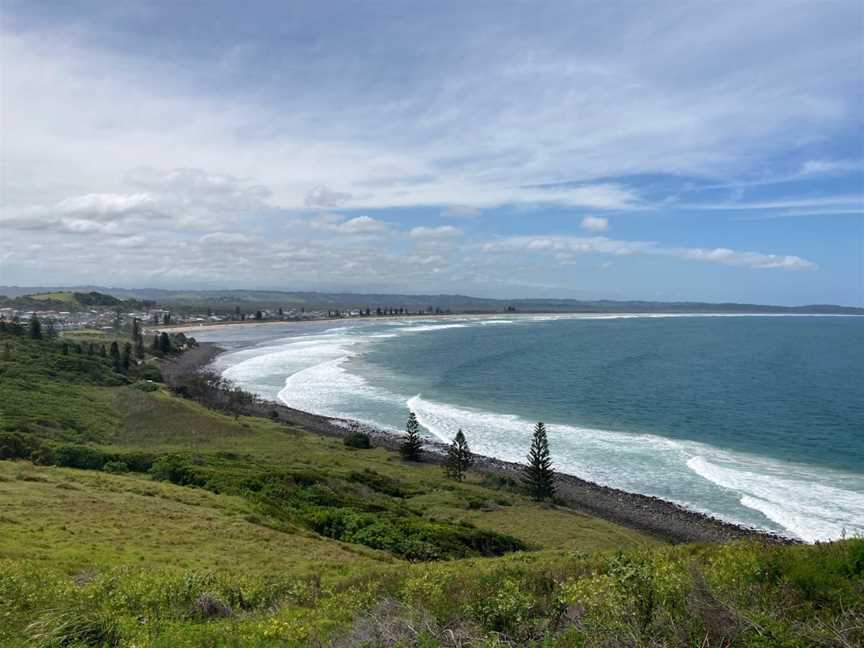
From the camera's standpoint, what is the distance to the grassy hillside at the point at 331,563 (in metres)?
9.30

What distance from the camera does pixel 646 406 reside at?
67500mm

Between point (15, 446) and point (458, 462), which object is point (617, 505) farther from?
point (15, 446)

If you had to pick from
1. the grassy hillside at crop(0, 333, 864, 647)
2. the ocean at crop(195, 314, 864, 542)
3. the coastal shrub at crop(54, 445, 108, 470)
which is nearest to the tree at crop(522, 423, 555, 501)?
the grassy hillside at crop(0, 333, 864, 647)

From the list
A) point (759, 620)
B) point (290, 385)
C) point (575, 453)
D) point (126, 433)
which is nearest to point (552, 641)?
point (759, 620)

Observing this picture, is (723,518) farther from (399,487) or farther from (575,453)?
(399,487)

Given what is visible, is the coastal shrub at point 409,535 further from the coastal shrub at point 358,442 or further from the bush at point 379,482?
the coastal shrub at point 358,442

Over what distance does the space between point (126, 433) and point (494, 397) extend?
42139 mm

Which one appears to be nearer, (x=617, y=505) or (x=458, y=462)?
(x=617, y=505)

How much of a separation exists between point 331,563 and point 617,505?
24434 mm

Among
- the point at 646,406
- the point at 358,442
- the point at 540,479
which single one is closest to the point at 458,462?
the point at 540,479

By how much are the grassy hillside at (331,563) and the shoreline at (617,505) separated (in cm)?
248

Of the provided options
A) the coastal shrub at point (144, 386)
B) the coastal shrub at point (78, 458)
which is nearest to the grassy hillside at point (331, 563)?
the coastal shrub at point (78, 458)

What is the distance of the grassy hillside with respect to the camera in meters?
9.30

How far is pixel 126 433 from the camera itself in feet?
159
